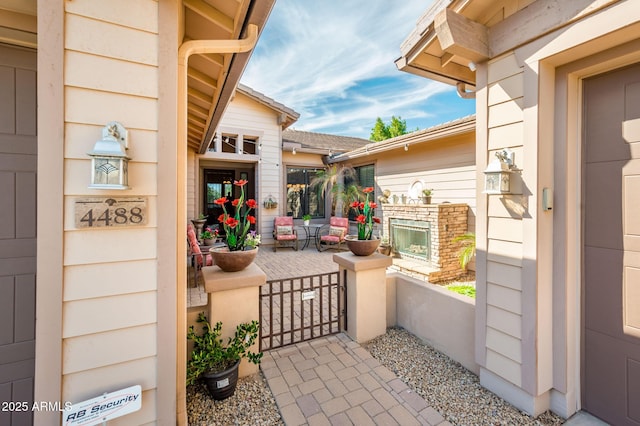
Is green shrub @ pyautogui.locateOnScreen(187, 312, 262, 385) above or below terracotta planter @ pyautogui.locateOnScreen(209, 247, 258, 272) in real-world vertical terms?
below

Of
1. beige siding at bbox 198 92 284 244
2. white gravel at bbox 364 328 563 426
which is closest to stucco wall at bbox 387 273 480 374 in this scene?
white gravel at bbox 364 328 563 426

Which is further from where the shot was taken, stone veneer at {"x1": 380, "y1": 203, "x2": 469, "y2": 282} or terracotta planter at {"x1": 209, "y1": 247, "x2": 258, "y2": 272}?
stone veneer at {"x1": 380, "y1": 203, "x2": 469, "y2": 282}

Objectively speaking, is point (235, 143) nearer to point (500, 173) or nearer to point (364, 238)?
point (364, 238)

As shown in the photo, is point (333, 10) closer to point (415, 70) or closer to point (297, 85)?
point (415, 70)

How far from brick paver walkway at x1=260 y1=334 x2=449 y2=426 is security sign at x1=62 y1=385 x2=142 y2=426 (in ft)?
3.26

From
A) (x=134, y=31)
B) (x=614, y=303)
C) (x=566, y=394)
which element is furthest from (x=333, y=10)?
(x=566, y=394)

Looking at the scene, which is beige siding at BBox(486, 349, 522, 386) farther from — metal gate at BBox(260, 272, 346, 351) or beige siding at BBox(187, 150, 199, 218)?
beige siding at BBox(187, 150, 199, 218)

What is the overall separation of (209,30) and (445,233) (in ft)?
16.4

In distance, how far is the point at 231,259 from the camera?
2336 millimetres

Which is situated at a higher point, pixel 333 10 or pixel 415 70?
pixel 333 10

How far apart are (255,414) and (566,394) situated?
2.19 meters

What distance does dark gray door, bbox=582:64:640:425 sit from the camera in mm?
1665

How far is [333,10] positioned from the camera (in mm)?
5488

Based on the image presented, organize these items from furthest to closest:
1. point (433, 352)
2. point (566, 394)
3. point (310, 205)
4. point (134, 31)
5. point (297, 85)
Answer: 1. point (297, 85)
2. point (310, 205)
3. point (433, 352)
4. point (566, 394)
5. point (134, 31)
